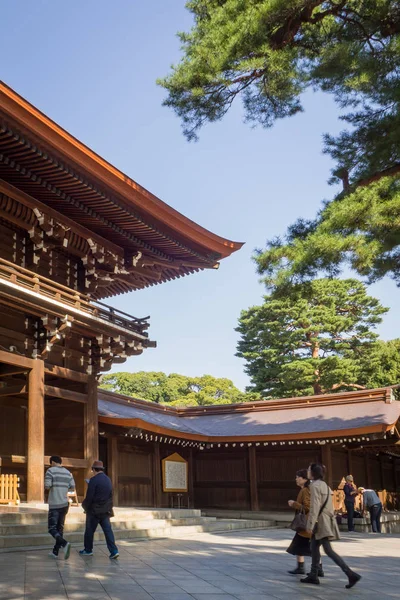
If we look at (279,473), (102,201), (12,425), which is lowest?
(279,473)

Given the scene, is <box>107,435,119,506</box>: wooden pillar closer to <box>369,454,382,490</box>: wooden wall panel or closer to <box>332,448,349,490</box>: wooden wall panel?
<box>332,448,349,490</box>: wooden wall panel

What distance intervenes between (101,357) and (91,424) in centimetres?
187

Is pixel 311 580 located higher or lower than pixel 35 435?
lower

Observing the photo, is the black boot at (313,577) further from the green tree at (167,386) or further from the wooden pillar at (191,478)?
the green tree at (167,386)

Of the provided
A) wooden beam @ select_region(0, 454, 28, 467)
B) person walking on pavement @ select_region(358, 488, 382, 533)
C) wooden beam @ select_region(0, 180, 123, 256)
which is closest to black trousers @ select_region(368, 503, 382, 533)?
person walking on pavement @ select_region(358, 488, 382, 533)

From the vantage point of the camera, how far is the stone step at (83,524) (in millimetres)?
11930

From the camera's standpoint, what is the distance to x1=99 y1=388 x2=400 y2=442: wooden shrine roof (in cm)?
2142

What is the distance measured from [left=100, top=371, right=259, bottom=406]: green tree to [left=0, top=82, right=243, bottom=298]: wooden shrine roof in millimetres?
43353

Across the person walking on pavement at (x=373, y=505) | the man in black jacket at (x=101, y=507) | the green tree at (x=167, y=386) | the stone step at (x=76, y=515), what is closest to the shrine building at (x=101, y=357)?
the stone step at (x=76, y=515)

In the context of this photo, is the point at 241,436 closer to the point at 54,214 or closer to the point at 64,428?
the point at 64,428

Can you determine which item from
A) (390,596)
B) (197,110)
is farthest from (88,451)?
(390,596)

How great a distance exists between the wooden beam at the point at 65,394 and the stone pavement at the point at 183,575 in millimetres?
4910

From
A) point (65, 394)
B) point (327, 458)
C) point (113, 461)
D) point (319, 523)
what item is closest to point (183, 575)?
point (319, 523)

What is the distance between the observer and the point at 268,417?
1064 inches
